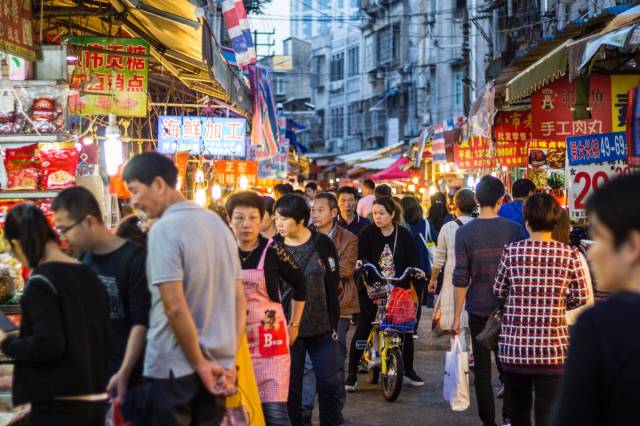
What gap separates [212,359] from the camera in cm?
462

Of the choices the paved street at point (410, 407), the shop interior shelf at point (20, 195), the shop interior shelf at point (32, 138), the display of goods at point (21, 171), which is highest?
the shop interior shelf at point (32, 138)

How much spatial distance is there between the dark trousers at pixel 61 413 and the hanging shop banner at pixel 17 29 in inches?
114

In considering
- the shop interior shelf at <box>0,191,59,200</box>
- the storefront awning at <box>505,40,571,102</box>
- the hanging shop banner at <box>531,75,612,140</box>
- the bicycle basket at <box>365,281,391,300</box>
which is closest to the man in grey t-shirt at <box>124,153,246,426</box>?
the shop interior shelf at <box>0,191,59,200</box>

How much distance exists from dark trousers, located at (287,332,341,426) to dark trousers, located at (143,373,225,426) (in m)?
2.77

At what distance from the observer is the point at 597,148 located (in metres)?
10.4

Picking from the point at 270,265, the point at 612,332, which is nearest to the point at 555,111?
the point at 270,265

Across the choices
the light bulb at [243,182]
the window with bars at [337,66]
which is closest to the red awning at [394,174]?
the light bulb at [243,182]

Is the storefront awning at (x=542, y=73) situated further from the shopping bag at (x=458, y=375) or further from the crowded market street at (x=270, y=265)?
the shopping bag at (x=458, y=375)

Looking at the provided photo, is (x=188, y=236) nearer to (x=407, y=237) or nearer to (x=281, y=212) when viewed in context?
(x=281, y=212)

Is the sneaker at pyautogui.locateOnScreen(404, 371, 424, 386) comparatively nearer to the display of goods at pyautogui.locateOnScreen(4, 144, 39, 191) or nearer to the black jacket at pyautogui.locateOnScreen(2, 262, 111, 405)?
the display of goods at pyautogui.locateOnScreen(4, 144, 39, 191)

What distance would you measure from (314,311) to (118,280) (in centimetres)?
292

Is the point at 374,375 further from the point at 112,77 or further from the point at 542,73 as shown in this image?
the point at 112,77

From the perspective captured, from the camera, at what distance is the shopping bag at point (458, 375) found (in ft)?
26.7

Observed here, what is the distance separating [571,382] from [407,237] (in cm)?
755
